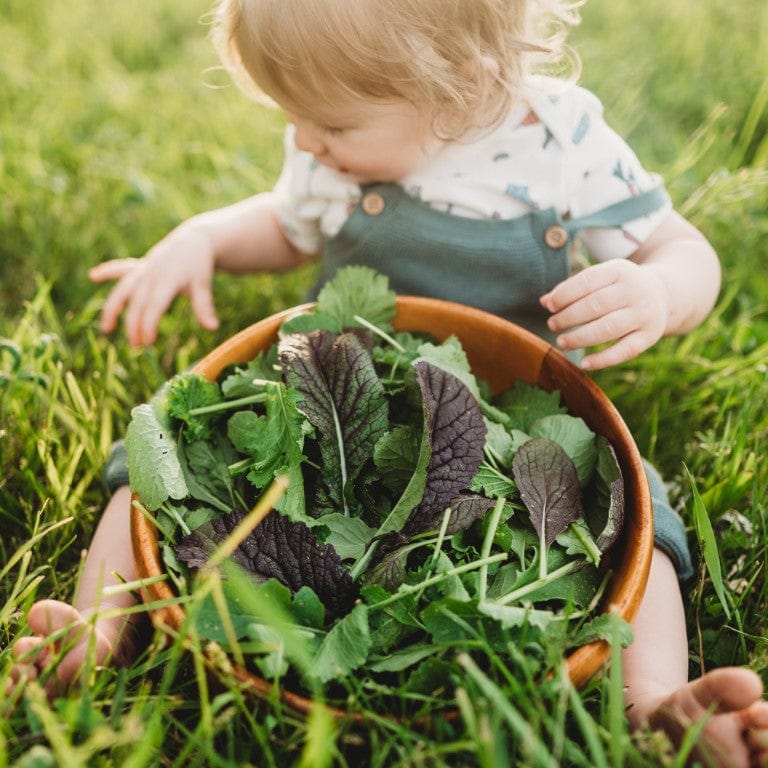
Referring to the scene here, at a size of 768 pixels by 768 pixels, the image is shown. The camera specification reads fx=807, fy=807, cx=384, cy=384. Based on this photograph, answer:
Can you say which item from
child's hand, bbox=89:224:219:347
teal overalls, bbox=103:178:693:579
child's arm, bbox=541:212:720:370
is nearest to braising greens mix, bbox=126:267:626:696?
child's arm, bbox=541:212:720:370

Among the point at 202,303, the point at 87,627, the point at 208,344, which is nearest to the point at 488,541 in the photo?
the point at 87,627

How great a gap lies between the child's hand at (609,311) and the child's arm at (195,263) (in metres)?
0.69

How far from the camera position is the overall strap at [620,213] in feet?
4.57

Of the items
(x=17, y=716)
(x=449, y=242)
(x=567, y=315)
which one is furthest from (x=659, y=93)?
(x=17, y=716)

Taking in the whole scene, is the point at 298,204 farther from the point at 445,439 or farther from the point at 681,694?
the point at 681,694

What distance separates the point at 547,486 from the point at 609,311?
301 millimetres

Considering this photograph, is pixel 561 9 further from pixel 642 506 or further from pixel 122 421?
pixel 122 421

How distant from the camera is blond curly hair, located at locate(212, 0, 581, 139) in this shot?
44.3 inches

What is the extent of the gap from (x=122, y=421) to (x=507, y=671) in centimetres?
93

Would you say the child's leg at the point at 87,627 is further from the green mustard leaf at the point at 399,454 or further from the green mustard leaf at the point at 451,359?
the green mustard leaf at the point at 451,359

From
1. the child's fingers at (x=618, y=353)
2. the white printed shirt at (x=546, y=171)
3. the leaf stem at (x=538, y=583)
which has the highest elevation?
the white printed shirt at (x=546, y=171)

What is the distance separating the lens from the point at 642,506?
3.42ft

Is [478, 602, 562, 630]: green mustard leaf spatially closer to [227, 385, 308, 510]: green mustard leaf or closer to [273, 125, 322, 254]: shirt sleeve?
[227, 385, 308, 510]: green mustard leaf

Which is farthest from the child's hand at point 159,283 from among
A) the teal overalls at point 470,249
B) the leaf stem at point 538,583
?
the leaf stem at point 538,583
